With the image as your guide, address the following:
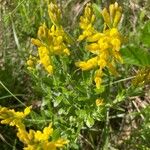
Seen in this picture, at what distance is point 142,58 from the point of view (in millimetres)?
1547

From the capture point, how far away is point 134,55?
1509 mm

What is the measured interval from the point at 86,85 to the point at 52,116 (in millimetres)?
215

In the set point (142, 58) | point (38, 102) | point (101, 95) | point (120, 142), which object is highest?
point (142, 58)

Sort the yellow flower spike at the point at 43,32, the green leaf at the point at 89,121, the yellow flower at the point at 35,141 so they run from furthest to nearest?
the green leaf at the point at 89,121, the yellow flower spike at the point at 43,32, the yellow flower at the point at 35,141

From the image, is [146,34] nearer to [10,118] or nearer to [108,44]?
[108,44]

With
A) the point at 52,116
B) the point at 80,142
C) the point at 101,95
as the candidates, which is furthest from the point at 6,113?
the point at 80,142

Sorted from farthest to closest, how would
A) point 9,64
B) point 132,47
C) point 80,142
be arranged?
point 9,64 < point 80,142 < point 132,47

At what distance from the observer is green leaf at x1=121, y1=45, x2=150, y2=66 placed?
148 cm

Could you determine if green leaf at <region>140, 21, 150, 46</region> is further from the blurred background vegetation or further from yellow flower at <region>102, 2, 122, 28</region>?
the blurred background vegetation

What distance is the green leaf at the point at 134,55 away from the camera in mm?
1484

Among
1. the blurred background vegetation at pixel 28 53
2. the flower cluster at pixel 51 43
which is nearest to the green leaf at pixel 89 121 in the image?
the flower cluster at pixel 51 43

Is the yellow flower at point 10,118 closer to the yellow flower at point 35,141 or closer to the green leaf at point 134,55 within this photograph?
the yellow flower at point 35,141

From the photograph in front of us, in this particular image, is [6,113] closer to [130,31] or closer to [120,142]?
[120,142]

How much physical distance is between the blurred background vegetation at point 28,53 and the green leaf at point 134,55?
653 mm
